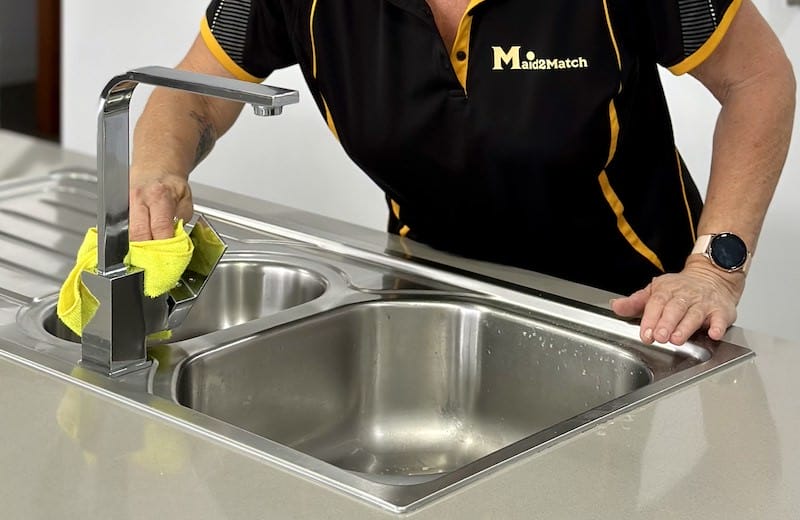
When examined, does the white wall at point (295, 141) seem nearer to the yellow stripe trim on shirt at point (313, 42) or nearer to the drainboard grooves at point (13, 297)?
the yellow stripe trim on shirt at point (313, 42)

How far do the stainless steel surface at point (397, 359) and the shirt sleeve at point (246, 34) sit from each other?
0.29 metres

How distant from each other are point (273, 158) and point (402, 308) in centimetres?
213

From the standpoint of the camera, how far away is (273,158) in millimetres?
3475

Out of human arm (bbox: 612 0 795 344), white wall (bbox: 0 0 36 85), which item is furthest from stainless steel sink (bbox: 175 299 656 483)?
white wall (bbox: 0 0 36 85)

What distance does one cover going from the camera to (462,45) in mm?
1507

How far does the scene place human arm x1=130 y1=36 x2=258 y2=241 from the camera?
138 cm

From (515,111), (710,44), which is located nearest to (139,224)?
(515,111)

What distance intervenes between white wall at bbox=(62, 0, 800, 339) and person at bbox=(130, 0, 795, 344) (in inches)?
42.9

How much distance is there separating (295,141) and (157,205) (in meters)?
2.04

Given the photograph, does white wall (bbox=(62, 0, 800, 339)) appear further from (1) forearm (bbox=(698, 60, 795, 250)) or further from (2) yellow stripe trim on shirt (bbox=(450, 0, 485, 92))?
(2) yellow stripe trim on shirt (bbox=(450, 0, 485, 92))

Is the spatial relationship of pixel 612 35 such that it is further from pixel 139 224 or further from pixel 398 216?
pixel 139 224

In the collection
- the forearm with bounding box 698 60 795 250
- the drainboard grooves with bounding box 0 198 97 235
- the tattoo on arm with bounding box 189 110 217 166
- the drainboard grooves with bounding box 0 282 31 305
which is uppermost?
the forearm with bounding box 698 60 795 250

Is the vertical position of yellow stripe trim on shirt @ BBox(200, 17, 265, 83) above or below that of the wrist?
above

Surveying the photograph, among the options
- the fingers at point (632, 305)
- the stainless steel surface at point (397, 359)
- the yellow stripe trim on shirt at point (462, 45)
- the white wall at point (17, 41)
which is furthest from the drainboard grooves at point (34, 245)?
the white wall at point (17, 41)
